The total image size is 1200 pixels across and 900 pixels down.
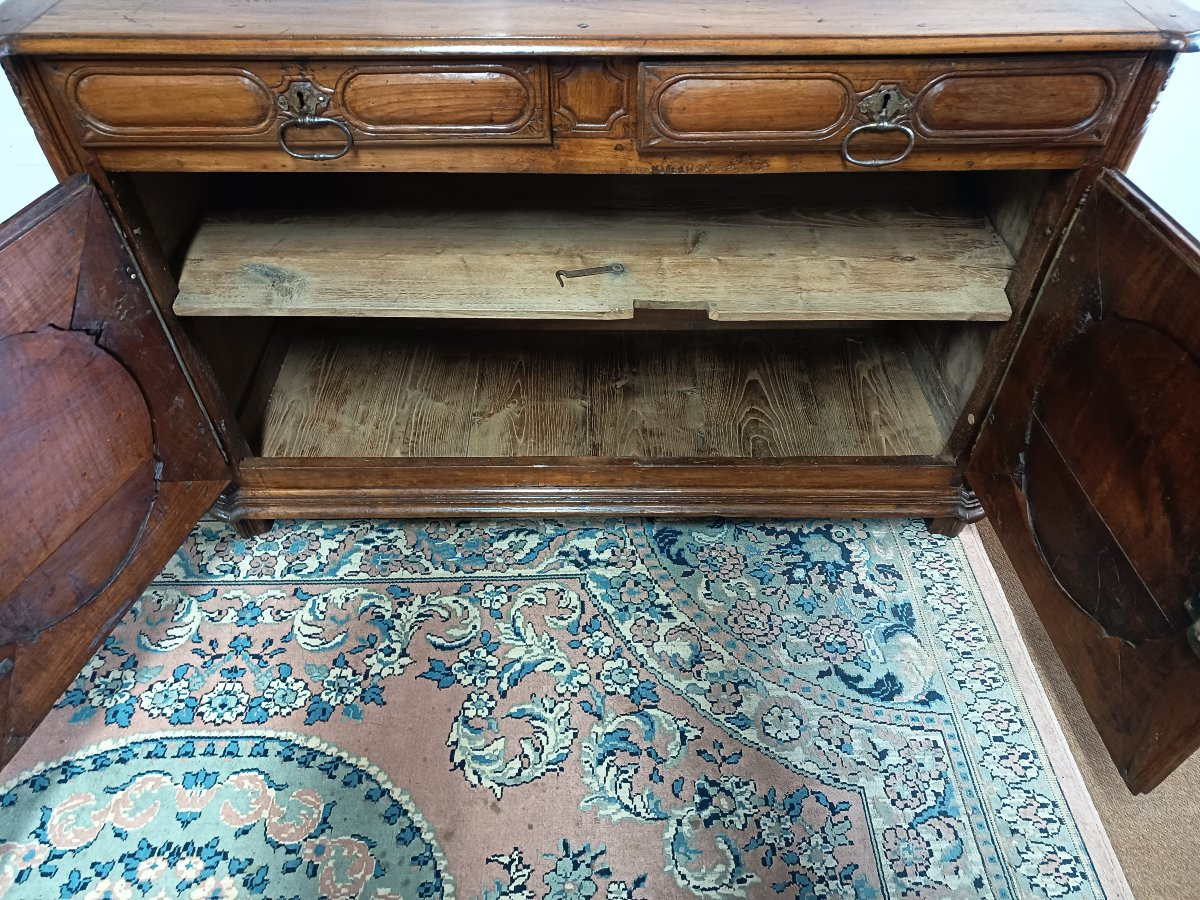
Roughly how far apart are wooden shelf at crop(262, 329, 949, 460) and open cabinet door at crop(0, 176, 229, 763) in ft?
1.06

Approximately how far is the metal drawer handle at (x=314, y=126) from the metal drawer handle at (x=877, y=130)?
0.52 m

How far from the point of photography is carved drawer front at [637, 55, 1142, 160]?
0.80 m

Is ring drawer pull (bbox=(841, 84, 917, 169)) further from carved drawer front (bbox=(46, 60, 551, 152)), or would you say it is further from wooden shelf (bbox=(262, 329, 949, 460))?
wooden shelf (bbox=(262, 329, 949, 460))

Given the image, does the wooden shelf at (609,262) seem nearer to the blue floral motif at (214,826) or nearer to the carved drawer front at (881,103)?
the carved drawer front at (881,103)

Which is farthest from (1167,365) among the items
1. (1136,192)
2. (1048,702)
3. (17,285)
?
(17,285)

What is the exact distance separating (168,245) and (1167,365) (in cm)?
109

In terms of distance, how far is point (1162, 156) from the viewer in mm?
1060

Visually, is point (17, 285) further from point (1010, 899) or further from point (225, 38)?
point (1010, 899)

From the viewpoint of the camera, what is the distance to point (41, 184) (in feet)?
3.51

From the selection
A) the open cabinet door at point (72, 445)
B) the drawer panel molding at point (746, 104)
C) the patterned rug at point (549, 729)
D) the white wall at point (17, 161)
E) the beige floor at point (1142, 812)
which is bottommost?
the beige floor at point (1142, 812)

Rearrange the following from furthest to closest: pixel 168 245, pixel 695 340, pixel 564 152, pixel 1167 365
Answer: pixel 695 340 < pixel 168 245 < pixel 564 152 < pixel 1167 365

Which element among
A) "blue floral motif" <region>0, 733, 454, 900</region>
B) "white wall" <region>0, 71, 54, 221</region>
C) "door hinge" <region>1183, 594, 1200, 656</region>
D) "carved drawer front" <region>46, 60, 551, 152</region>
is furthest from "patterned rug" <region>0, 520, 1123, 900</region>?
"carved drawer front" <region>46, 60, 551, 152</region>

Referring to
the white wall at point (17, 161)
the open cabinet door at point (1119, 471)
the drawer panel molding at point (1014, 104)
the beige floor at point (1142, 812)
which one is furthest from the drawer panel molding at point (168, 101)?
the beige floor at point (1142, 812)

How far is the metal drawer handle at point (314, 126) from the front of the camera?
Result: 0.83 metres
